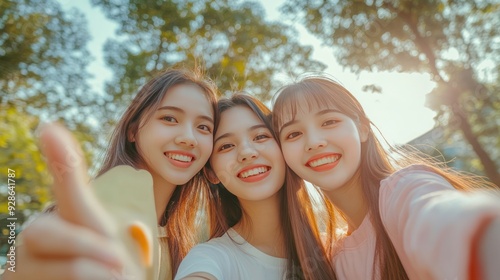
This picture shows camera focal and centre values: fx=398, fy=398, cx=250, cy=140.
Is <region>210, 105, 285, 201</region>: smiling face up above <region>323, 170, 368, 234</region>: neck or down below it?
above

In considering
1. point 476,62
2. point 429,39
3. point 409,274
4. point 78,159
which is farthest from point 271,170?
point 476,62

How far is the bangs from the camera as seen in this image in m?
1.93

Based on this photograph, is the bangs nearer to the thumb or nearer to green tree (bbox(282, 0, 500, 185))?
the thumb

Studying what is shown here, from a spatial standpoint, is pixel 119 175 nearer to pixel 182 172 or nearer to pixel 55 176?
pixel 55 176

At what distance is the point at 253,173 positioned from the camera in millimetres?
1927

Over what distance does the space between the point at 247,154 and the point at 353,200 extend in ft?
1.85

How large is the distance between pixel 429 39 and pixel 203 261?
312 inches

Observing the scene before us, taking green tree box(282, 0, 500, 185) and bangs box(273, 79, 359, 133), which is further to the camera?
green tree box(282, 0, 500, 185)

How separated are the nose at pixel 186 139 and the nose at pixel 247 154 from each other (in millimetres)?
223

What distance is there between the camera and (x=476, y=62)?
8352 mm

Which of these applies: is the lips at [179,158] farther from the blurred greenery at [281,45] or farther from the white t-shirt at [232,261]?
the blurred greenery at [281,45]

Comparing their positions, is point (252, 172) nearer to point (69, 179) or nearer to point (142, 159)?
point (142, 159)

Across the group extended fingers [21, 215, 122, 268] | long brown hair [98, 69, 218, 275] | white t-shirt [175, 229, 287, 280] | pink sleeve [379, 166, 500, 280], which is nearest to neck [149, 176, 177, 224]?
long brown hair [98, 69, 218, 275]

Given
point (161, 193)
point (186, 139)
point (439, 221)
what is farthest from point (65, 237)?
point (161, 193)
